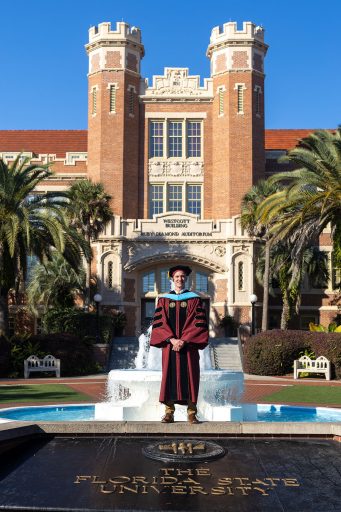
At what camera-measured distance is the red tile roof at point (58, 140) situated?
144 ft

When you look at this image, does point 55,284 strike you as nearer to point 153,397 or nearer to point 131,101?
point 131,101

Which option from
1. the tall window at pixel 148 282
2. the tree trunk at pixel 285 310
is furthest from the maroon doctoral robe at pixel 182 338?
the tall window at pixel 148 282

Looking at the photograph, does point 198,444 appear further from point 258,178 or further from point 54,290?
point 258,178

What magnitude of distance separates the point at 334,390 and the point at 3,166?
1516 centimetres

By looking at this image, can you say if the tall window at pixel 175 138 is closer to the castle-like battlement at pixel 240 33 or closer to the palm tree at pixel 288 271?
the castle-like battlement at pixel 240 33

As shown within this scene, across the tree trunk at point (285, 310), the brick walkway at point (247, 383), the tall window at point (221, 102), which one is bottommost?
the brick walkway at point (247, 383)

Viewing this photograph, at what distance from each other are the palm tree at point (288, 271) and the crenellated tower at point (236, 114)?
462cm

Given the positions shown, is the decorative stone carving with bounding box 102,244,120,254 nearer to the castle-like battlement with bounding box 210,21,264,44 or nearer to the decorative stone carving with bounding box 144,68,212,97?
the decorative stone carving with bounding box 144,68,212,97

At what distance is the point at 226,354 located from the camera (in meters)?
28.8

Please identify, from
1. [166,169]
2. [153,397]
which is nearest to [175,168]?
[166,169]

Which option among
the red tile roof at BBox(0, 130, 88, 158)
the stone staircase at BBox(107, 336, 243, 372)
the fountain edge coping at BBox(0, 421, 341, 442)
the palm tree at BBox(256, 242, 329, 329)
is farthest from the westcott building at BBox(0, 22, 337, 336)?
the fountain edge coping at BBox(0, 421, 341, 442)

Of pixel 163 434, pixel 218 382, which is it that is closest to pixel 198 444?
pixel 163 434

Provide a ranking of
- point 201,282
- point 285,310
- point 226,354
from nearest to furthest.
A: point 226,354, point 285,310, point 201,282

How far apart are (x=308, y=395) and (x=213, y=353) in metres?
11.0
